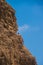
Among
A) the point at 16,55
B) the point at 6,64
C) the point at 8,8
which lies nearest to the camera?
the point at 6,64

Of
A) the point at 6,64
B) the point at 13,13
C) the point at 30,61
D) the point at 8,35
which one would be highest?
the point at 13,13

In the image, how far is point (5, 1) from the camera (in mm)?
16438

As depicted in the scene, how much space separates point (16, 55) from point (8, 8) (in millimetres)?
3995

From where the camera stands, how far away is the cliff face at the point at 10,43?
12828 millimetres

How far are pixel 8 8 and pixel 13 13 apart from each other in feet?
2.05

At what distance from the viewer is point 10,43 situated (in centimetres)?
1366

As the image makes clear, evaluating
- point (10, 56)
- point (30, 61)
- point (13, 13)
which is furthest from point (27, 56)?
point (13, 13)

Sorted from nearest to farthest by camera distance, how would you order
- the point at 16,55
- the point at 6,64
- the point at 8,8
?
the point at 6,64 → the point at 16,55 → the point at 8,8

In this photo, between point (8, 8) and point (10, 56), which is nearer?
point (10, 56)

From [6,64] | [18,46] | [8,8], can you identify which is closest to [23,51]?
[18,46]

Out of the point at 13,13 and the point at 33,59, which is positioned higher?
the point at 13,13

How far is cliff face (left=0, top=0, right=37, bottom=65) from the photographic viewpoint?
1283 cm

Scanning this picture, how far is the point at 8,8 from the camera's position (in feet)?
53.6

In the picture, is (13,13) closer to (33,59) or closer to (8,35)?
(8,35)
